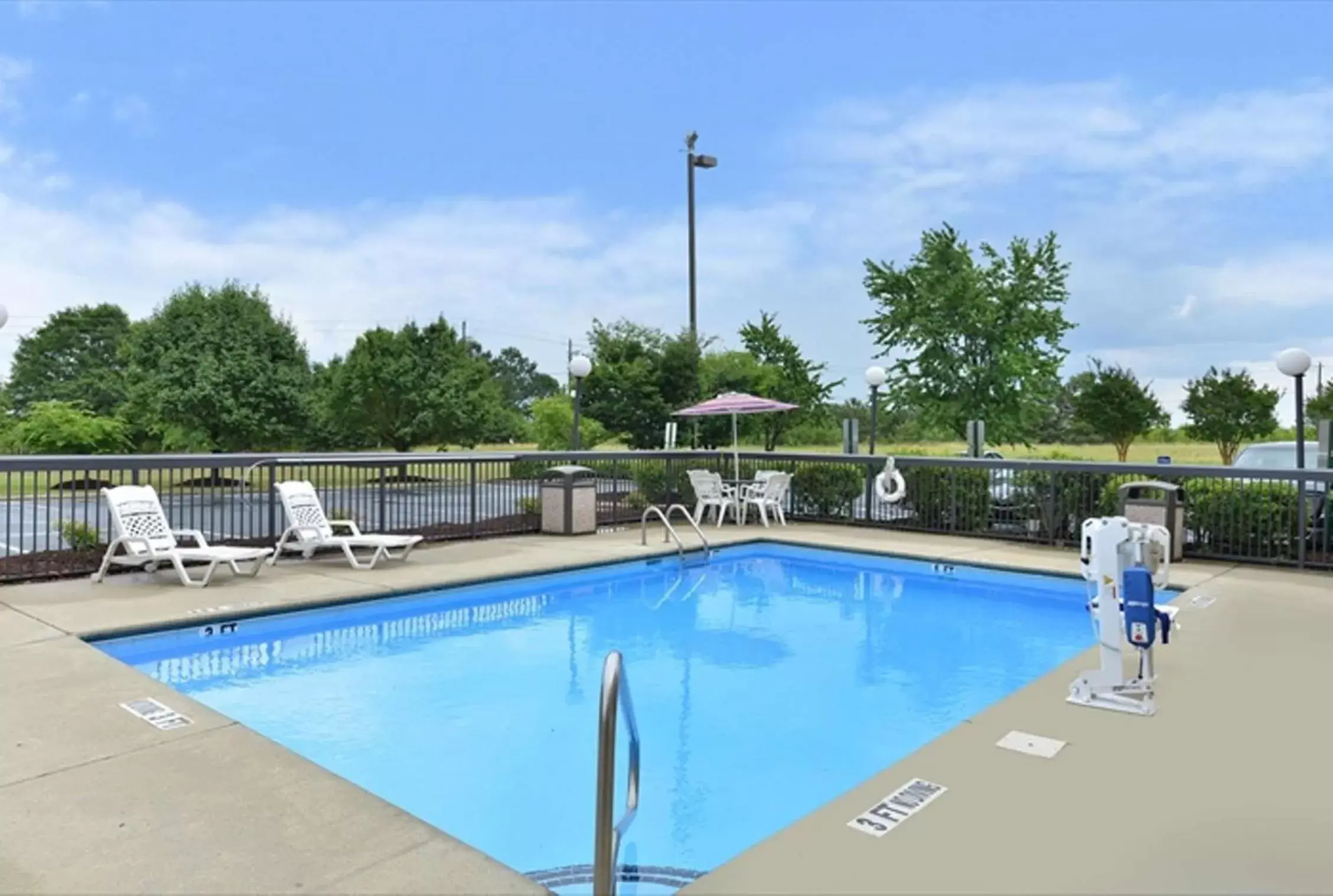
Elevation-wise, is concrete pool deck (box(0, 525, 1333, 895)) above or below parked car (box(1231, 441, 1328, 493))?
below

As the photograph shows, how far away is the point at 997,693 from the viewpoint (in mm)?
5203

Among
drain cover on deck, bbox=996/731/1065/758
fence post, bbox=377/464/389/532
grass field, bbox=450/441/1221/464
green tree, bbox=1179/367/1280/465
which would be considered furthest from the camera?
green tree, bbox=1179/367/1280/465

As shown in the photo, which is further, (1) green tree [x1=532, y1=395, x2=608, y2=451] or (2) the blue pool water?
(1) green tree [x1=532, y1=395, x2=608, y2=451]

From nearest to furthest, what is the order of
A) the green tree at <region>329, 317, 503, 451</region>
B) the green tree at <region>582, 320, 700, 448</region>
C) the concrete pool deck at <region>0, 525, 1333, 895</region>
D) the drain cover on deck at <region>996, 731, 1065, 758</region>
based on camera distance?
the concrete pool deck at <region>0, 525, 1333, 895</region> → the drain cover on deck at <region>996, 731, 1065, 758</region> → the green tree at <region>582, 320, 700, 448</region> → the green tree at <region>329, 317, 503, 451</region>

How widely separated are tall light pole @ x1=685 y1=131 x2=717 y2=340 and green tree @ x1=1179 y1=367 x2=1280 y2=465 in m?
17.4

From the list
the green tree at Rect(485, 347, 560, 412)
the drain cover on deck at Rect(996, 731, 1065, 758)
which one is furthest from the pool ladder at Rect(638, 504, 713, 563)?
the green tree at Rect(485, 347, 560, 412)

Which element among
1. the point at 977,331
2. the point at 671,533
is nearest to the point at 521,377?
the point at 977,331

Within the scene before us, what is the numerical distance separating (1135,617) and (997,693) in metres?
1.64

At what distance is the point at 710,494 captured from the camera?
1173 cm

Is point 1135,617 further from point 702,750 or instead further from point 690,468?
point 690,468

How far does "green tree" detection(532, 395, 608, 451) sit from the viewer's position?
69.2 ft

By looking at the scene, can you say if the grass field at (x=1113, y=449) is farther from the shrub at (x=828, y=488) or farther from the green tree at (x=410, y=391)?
the shrub at (x=828, y=488)

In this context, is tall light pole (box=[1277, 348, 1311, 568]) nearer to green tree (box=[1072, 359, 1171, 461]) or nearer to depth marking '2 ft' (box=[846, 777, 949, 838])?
depth marking '2 ft' (box=[846, 777, 949, 838])

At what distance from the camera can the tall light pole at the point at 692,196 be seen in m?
21.4
